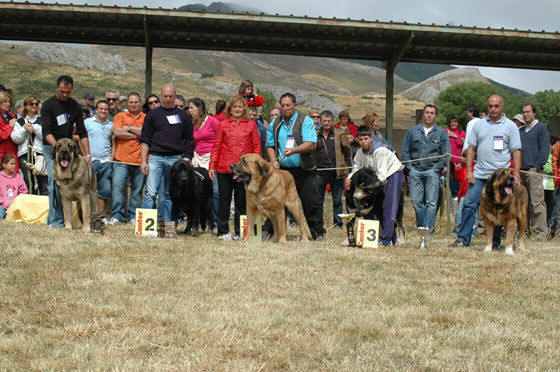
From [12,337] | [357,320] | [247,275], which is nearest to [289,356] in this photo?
[357,320]

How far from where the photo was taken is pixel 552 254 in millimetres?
9164

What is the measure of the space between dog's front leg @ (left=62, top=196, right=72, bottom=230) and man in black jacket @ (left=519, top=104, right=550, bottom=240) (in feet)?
23.9

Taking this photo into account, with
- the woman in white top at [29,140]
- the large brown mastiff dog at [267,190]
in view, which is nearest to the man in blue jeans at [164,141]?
the large brown mastiff dog at [267,190]

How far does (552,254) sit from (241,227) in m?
4.25

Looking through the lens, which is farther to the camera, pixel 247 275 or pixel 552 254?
pixel 552 254

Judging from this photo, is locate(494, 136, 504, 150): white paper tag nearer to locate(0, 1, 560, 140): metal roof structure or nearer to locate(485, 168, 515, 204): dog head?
locate(485, 168, 515, 204): dog head

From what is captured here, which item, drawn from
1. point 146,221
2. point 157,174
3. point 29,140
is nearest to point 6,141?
point 29,140

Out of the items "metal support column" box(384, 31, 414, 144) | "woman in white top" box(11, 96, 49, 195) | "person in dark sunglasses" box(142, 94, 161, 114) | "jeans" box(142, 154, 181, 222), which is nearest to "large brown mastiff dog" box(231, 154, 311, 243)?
"jeans" box(142, 154, 181, 222)

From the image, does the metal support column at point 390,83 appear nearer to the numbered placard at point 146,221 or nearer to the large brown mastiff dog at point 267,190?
the large brown mastiff dog at point 267,190

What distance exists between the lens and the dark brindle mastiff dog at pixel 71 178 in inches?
363

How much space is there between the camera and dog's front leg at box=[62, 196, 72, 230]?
9555 mm

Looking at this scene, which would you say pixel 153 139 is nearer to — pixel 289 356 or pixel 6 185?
pixel 6 185

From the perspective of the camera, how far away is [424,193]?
1096 centimetres

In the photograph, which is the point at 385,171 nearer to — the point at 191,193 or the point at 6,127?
the point at 191,193
